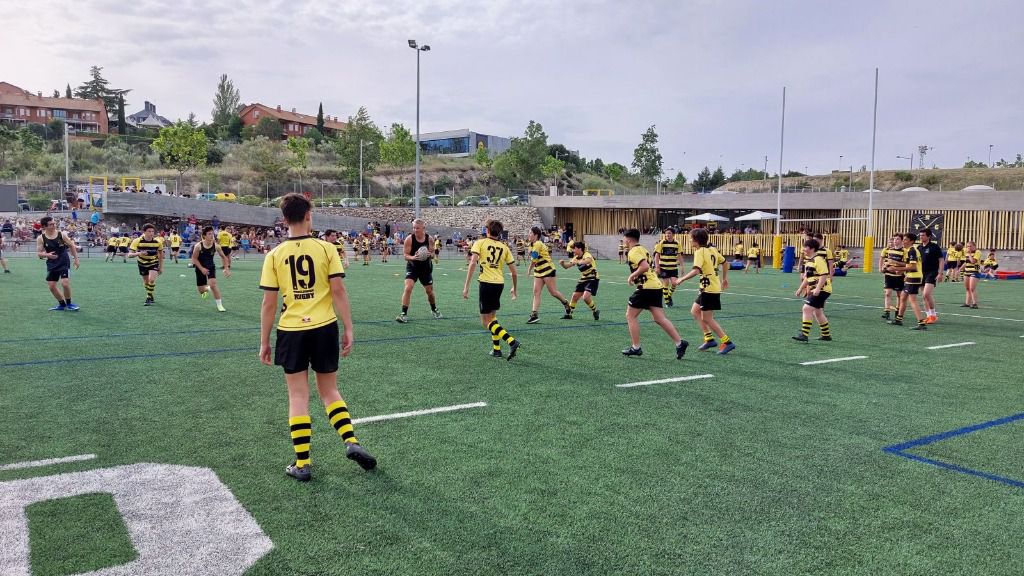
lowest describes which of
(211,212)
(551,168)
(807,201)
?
(211,212)

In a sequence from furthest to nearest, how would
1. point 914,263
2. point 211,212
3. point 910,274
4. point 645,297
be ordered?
point 211,212 < point 914,263 < point 910,274 < point 645,297

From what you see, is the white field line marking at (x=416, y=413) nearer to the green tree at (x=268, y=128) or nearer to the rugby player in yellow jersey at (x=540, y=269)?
the rugby player in yellow jersey at (x=540, y=269)

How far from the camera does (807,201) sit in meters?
42.2

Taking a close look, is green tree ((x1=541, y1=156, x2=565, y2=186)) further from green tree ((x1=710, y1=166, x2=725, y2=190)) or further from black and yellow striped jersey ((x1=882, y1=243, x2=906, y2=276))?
black and yellow striped jersey ((x1=882, y1=243, x2=906, y2=276))

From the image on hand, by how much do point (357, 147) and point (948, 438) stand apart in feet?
237

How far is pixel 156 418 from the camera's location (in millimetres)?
Result: 5996

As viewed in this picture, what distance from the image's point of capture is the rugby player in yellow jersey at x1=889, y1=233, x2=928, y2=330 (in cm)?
1261

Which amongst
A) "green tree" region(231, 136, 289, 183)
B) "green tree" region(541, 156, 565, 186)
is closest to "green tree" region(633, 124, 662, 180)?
"green tree" region(541, 156, 565, 186)

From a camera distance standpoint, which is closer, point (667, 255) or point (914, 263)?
point (914, 263)

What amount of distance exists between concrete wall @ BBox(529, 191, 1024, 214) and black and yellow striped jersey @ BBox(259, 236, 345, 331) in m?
38.9

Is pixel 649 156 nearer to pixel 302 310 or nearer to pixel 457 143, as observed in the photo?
pixel 457 143

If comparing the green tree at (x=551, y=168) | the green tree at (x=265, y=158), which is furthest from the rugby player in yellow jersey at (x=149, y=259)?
the green tree at (x=551, y=168)

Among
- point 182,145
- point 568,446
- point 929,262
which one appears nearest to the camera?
point 568,446

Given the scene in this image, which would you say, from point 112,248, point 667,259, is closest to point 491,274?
point 667,259
